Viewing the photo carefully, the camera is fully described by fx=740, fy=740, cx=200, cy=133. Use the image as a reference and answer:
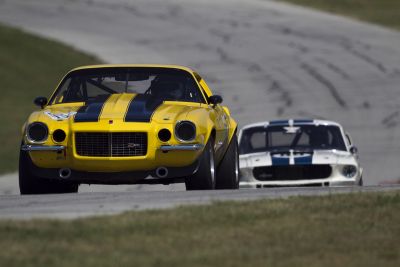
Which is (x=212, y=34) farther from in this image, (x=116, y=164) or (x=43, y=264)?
(x=43, y=264)

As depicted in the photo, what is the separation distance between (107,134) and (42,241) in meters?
2.54

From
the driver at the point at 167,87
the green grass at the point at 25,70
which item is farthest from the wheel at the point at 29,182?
the green grass at the point at 25,70

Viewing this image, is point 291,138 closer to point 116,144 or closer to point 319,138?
point 319,138

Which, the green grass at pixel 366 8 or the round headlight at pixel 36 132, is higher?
the green grass at pixel 366 8

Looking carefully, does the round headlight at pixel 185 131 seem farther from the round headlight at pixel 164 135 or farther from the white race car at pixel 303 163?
the white race car at pixel 303 163

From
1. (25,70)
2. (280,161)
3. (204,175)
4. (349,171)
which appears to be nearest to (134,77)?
(204,175)

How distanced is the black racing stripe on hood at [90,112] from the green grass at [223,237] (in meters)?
1.86

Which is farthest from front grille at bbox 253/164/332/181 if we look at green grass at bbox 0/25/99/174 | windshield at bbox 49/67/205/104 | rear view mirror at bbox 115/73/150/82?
green grass at bbox 0/25/99/174

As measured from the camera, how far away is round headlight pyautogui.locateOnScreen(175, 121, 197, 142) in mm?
7164

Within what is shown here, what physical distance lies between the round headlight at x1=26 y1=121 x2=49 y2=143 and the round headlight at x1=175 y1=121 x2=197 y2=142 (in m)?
1.30

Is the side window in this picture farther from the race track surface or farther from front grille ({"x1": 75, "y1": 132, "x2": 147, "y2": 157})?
the race track surface

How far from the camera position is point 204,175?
7441 mm

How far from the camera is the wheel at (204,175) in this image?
7399 millimetres

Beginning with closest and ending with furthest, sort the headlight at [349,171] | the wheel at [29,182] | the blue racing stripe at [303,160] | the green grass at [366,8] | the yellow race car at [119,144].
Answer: the yellow race car at [119,144]
the wheel at [29,182]
the blue racing stripe at [303,160]
the headlight at [349,171]
the green grass at [366,8]
